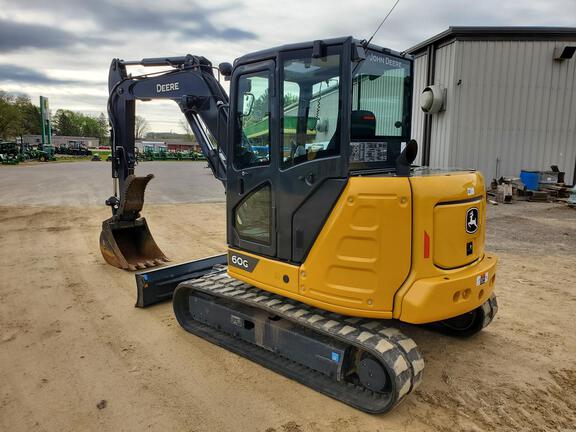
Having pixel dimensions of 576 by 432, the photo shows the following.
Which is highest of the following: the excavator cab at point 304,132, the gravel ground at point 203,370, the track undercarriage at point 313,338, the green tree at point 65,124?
the green tree at point 65,124

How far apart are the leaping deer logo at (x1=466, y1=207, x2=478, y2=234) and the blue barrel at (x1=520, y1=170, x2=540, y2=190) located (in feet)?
41.7

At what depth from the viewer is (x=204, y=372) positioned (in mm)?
4059

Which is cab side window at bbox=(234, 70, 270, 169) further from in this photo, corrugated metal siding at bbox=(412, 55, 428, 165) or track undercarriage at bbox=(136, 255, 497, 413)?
corrugated metal siding at bbox=(412, 55, 428, 165)

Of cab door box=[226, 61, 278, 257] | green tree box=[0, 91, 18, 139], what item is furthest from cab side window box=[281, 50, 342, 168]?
green tree box=[0, 91, 18, 139]

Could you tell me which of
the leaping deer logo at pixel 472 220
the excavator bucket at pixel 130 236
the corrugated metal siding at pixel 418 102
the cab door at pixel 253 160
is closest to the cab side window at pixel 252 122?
the cab door at pixel 253 160

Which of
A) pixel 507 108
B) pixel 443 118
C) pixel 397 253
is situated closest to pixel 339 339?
pixel 397 253

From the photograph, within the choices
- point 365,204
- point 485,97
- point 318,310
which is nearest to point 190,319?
point 318,310

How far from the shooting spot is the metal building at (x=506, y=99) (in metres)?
15.2

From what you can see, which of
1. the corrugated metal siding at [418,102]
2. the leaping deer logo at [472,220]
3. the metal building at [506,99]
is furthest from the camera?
the corrugated metal siding at [418,102]

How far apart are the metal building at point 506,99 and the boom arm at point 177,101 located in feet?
38.7

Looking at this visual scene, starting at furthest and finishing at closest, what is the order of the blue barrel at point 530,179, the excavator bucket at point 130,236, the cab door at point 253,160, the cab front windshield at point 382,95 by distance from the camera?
1. the blue barrel at point 530,179
2. the excavator bucket at point 130,236
3. the cab door at point 253,160
4. the cab front windshield at point 382,95

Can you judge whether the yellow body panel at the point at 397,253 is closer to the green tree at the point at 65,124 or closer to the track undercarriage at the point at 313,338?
the track undercarriage at the point at 313,338

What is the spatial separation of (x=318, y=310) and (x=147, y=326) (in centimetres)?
220

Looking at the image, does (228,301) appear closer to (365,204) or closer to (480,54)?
(365,204)
